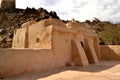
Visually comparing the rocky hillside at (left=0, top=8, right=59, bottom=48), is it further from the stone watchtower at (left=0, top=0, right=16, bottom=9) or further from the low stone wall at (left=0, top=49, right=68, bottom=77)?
the low stone wall at (left=0, top=49, right=68, bottom=77)

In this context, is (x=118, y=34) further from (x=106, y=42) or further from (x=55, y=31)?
(x=55, y=31)

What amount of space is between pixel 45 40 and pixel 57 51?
0.95 meters

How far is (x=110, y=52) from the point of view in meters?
17.6

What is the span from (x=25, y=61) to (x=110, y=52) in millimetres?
11219

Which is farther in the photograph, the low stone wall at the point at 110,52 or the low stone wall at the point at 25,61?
the low stone wall at the point at 110,52

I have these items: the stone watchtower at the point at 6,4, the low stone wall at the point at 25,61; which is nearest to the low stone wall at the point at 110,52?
the low stone wall at the point at 25,61

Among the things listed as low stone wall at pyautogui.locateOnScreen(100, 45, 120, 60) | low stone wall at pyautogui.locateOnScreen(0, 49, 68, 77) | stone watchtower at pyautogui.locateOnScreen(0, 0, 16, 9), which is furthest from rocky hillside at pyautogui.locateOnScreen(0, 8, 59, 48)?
low stone wall at pyautogui.locateOnScreen(0, 49, 68, 77)

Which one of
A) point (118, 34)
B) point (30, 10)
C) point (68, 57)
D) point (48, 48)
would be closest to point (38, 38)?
point (48, 48)

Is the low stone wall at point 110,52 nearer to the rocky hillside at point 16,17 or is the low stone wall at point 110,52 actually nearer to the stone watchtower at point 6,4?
the rocky hillside at point 16,17

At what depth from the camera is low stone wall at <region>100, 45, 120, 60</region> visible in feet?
56.5

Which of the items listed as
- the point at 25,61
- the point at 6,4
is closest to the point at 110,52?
the point at 25,61

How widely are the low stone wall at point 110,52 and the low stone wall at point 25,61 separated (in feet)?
27.7

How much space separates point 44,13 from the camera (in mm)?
35125

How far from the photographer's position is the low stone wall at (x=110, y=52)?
1723 centimetres
